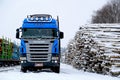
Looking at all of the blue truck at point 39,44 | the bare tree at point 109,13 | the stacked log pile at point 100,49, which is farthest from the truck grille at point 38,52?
the bare tree at point 109,13

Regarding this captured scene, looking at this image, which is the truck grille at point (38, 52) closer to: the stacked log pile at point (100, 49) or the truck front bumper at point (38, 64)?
the truck front bumper at point (38, 64)

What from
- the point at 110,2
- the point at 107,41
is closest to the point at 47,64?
the point at 107,41

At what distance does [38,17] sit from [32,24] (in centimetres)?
89

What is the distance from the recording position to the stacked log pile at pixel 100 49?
21.0 m

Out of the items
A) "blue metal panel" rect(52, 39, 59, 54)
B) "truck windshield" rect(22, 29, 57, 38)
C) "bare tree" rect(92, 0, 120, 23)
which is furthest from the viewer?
"bare tree" rect(92, 0, 120, 23)

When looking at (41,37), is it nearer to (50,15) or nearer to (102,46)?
(50,15)

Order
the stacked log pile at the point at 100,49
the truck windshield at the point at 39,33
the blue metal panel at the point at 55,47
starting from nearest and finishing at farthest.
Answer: the blue metal panel at the point at 55,47, the truck windshield at the point at 39,33, the stacked log pile at the point at 100,49

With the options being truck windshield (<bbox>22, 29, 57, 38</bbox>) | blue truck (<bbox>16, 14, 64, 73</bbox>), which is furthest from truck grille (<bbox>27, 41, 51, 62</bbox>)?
truck windshield (<bbox>22, 29, 57, 38</bbox>)

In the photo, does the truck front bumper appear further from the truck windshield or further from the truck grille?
the truck windshield

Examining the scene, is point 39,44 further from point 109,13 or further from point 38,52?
point 109,13

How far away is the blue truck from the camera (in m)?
20.4

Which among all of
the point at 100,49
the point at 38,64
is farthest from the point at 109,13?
the point at 38,64

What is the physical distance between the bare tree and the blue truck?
56.8 metres

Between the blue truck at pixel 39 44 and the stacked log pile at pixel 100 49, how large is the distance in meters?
2.67
